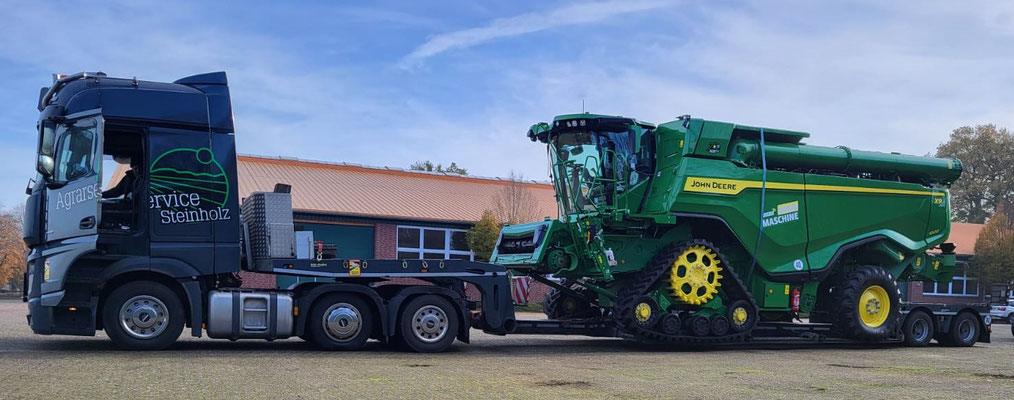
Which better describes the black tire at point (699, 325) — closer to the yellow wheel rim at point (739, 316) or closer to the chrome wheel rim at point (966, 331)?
the yellow wheel rim at point (739, 316)

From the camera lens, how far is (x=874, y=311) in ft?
55.0

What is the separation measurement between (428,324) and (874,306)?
28.5 feet

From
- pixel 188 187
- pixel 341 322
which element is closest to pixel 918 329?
pixel 341 322

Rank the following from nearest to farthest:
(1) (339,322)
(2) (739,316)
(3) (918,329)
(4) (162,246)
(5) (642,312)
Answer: (4) (162,246) < (1) (339,322) < (5) (642,312) < (2) (739,316) < (3) (918,329)

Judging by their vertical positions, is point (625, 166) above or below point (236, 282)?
above

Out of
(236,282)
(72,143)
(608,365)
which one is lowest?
(608,365)

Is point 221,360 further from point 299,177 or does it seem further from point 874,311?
point 299,177

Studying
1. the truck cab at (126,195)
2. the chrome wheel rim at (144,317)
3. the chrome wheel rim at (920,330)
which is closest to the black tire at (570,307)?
the truck cab at (126,195)

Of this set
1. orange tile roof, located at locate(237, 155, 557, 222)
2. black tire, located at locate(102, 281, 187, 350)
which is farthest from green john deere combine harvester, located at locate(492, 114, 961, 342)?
orange tile roof, located at locate(237, 155, 557, 222)

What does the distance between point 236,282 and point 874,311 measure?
1130 cm

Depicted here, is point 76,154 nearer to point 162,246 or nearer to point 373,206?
point 162,246

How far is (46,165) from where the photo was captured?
11.7 metres

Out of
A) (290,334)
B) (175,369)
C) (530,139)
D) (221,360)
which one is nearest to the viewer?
(175,369)

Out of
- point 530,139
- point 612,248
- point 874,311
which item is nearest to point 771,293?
point 874,311
